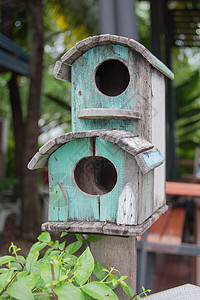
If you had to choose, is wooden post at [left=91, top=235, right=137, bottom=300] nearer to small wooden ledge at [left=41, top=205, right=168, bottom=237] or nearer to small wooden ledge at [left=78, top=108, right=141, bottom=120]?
small wooden ledge at [left=41, top=205, right=168, bottom=237]

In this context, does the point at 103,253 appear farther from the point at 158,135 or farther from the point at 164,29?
the point at 164,29

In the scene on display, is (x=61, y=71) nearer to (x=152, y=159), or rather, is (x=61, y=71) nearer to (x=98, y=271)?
(x=152, y=159)

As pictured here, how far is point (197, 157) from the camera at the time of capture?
532 cm

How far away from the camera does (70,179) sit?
1126 millimetres

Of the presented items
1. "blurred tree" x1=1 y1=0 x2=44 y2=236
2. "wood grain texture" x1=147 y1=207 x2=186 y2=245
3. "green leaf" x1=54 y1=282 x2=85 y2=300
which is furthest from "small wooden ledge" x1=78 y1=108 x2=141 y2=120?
"blurred tree" x1=1 y1=0 x2=44 y2=236

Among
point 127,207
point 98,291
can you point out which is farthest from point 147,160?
point 98,291

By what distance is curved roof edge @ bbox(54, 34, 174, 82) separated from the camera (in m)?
1.09

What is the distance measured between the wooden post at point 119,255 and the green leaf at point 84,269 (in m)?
0.30

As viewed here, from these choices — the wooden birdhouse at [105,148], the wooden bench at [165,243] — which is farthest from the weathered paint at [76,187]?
the wooden bench at [165,243]

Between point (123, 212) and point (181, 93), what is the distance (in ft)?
16.5

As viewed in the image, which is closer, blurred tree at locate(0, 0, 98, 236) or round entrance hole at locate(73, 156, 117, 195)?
round entrance hole at locate(73, 156, 117, 195)

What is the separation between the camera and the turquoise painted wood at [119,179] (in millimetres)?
1071

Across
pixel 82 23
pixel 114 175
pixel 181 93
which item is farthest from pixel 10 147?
pixel 114 175

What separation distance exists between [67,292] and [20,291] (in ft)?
0.35
